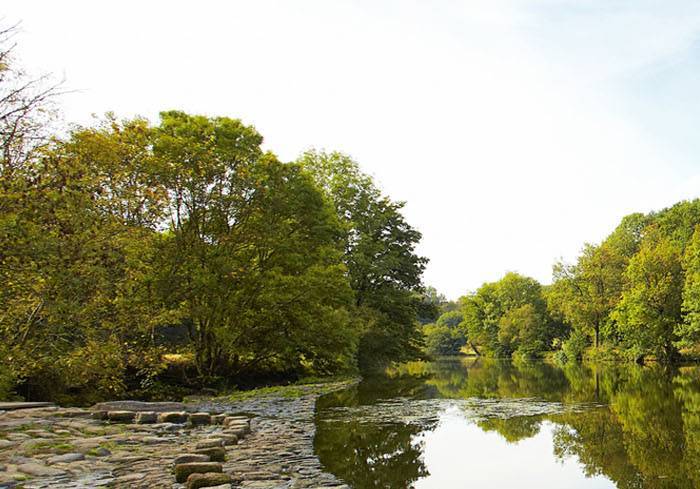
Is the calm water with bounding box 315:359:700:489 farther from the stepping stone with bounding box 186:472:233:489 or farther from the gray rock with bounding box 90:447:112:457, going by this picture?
the gray rock with bounding box 90:447:112:457

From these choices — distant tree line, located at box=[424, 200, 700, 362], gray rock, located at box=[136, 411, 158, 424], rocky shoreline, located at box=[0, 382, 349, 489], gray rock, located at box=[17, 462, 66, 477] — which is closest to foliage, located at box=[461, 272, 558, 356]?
distant tree line, located at box=[424, 200, 700, 362]

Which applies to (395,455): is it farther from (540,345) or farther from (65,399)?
(540,345)

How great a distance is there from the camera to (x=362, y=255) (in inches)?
1262

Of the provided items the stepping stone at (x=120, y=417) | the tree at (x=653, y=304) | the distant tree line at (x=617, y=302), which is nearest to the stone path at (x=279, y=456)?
the stepping stone at (x=120, y=417)

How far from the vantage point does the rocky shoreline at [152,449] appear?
6715 millimetres

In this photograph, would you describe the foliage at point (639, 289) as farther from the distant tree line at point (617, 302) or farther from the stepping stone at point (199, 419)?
the stepping stone at point (199, 419)

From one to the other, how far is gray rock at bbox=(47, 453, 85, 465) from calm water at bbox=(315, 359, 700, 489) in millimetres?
3466

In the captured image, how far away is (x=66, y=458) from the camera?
25.5ft

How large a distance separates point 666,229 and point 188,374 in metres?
55.9

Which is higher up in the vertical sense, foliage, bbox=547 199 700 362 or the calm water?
foliage, bbox=547 199 700 362

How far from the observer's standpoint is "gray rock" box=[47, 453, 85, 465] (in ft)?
25.0

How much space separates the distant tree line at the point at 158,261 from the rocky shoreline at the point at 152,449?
1.49 m

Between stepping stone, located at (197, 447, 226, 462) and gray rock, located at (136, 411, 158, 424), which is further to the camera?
gray rock, located at (136, 411, 158, 424)

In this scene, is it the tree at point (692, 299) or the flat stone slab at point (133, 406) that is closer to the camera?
the flat stone slab at point (133, 406)
